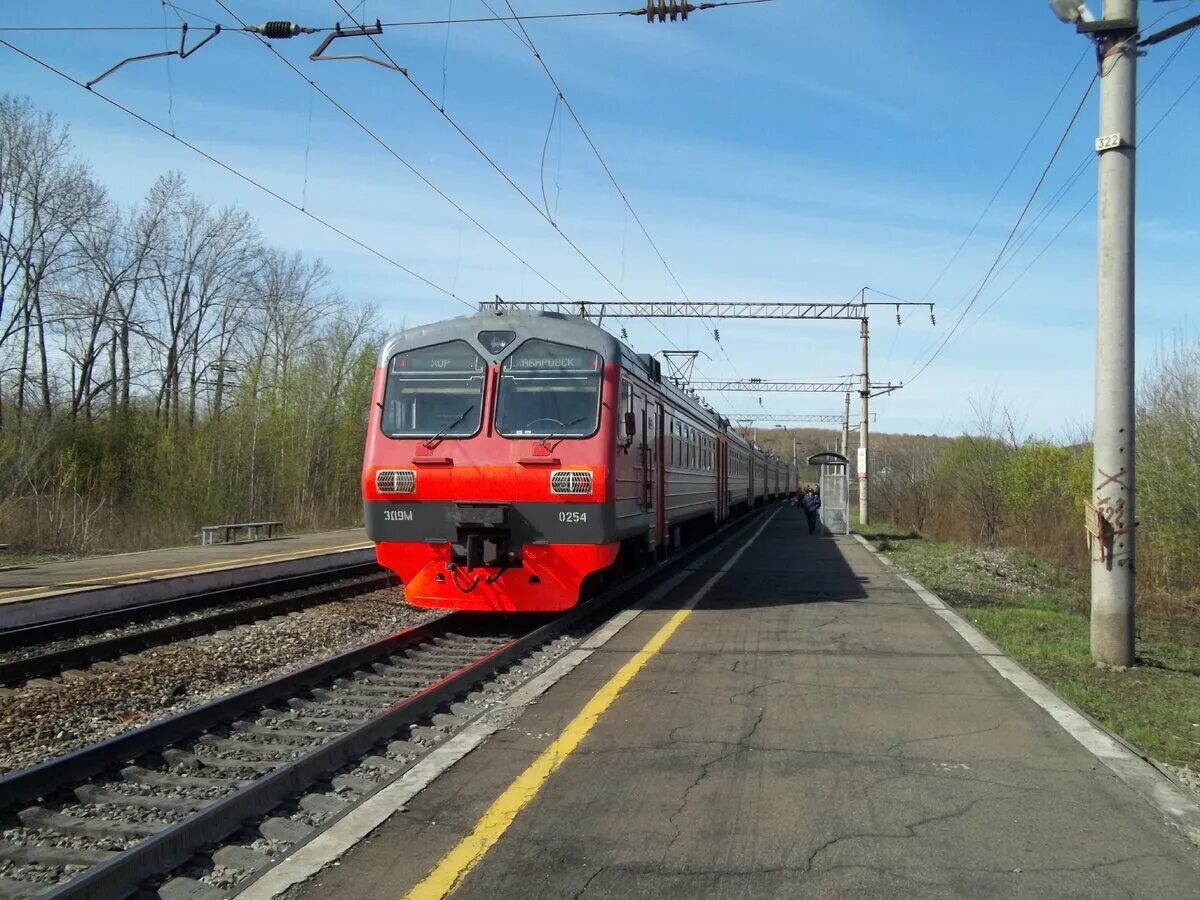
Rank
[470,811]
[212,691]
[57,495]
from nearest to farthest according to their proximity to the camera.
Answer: [470,811] < [212,691] < [57,495]

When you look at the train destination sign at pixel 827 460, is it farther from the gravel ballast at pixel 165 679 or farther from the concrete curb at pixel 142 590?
the gravel ballast at pixel 165 679

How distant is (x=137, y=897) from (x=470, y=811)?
1497mm

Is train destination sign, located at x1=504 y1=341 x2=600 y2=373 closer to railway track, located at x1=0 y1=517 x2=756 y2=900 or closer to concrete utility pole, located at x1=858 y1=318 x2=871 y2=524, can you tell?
railway track, located at x1=0 y1=517 x2=756 y2=900

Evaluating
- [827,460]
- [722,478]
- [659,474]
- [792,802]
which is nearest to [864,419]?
[827,460]

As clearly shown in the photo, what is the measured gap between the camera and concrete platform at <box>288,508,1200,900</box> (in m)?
3.97

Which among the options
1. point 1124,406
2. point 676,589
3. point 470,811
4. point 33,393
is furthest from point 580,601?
point 33,393

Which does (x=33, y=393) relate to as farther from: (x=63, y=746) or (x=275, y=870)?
(x=275, y=870)

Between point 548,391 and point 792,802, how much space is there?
6.58m

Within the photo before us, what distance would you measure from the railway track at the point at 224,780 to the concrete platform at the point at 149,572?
234 inches

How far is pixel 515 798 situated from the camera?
4930mm

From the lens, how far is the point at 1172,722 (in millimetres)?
6535

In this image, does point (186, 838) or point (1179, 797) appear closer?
point (186, 838)

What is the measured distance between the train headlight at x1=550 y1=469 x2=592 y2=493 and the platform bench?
639 inches

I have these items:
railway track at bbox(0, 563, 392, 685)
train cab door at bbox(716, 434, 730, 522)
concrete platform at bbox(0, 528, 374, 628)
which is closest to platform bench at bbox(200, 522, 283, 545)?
concrete platform at bbox(0, 528, 374, 628)
